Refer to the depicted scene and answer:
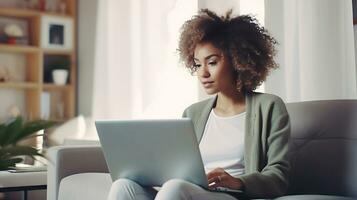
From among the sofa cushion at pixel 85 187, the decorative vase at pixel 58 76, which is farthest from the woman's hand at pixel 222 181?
the decorative vase at pixel 58 76

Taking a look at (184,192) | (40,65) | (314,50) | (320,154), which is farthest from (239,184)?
(40,65)

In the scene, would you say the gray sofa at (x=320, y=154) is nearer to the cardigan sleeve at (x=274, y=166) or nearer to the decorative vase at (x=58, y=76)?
the cardigan sleeve at (x=274, y=166)

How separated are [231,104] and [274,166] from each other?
0.33 m

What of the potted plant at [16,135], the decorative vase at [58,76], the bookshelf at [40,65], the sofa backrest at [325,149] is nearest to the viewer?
the potted plant at [16,135]

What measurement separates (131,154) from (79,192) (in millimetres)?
544

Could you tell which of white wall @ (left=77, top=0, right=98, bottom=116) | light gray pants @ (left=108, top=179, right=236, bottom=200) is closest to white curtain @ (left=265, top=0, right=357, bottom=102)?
light gray pants @ (left=108, top=179, right=236, bottom=200)

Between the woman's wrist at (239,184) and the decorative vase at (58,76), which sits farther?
the decorative vase at (58,76)

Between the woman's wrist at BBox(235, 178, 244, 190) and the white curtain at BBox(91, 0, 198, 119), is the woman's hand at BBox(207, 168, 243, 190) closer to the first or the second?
the woman's wrist at BBox(235, 178, 244, 190)

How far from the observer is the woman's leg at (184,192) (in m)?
1.44

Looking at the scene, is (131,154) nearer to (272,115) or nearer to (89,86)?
(272,115)

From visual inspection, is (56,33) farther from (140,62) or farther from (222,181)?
(222,181)

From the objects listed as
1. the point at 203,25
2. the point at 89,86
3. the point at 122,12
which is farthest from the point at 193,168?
the point at 89,86

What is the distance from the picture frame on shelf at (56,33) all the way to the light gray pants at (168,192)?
3.30 metres

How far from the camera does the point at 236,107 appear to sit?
6.16ft
